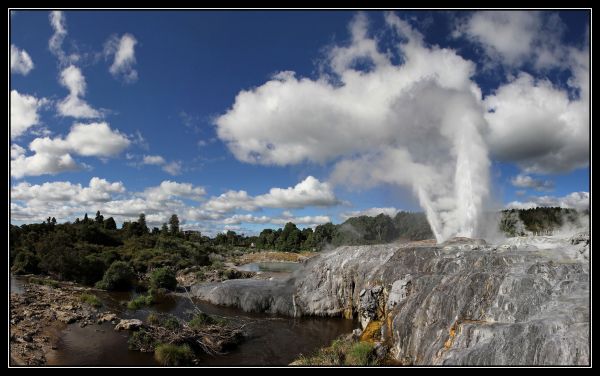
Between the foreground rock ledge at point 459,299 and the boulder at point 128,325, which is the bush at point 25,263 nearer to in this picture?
the foreground rock ledge at point 459,299

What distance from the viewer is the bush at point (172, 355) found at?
Result: 773 inches

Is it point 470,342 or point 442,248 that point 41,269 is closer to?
point 442,248

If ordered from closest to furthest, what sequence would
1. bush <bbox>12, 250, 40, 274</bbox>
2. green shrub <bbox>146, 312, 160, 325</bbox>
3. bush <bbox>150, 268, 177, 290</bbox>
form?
green shrub <bbox>146, 312, 160, 325</bbox>
bush <bbox>150, 268, 177, 290</bbox>
bush <bbox>12, 250, 40, 274</bbox>

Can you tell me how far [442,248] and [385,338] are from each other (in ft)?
27.6

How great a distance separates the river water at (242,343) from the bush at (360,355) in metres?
3.85

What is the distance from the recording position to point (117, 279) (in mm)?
40406

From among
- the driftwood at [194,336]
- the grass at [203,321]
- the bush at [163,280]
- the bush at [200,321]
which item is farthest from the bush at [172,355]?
the bush at [163,280]

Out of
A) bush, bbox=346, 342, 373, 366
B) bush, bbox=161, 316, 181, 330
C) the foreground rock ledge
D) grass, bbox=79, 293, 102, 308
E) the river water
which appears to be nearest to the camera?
the foreground rock ledge

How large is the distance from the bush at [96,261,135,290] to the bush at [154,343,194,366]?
76.6 feet

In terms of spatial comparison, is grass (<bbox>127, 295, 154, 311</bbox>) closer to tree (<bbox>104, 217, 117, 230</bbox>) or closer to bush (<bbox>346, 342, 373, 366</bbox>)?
bush (<bbox>346, 342, 373, 366</bbox>)

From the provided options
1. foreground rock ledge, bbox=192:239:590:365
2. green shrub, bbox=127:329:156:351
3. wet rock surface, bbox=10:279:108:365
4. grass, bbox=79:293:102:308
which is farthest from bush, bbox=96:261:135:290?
green shrub, bbox=127:329:156:351

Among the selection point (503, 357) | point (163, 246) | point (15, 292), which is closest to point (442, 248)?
point (503, 357)

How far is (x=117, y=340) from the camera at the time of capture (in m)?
22.5

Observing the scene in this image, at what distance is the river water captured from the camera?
65.8 feet
